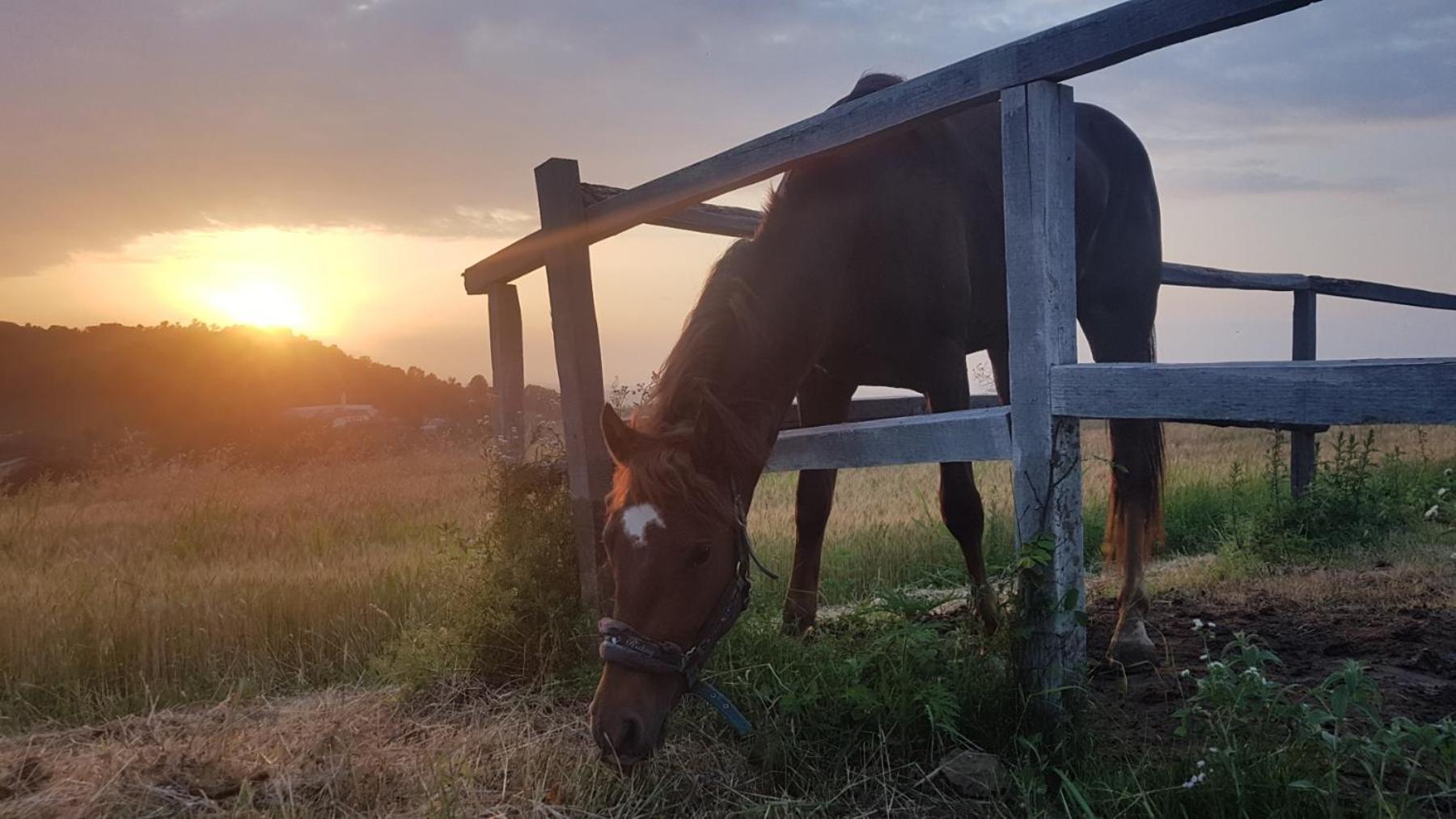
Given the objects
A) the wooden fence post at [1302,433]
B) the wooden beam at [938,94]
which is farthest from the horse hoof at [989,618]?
the wooden fence post at [1302,433]

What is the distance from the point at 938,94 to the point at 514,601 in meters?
2.69

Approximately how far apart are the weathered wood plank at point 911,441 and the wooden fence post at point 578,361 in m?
0.94

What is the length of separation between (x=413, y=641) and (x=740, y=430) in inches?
89.2

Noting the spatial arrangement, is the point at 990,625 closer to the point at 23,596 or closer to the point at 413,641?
the point at 413,641

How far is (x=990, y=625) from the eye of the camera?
11.7 feet

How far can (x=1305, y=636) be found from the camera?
3975 mm

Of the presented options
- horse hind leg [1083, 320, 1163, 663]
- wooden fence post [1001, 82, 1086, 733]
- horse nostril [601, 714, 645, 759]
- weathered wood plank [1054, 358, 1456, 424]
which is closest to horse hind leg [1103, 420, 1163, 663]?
horse hind leg [1083, 320, 1163, 663]

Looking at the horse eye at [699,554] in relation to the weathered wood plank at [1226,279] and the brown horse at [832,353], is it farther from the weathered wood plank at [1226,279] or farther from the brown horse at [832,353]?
the weathered wood plank at [1226,279]

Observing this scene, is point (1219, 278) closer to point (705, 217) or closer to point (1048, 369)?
point (705, 217)

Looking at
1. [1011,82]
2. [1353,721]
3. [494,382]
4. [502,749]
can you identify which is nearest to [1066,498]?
[1011,82]

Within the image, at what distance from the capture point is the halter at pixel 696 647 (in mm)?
2492

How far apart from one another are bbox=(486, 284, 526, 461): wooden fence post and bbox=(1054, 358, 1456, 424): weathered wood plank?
3.40 meters

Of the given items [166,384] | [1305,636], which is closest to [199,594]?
[1305,636]

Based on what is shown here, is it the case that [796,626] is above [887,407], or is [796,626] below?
below
